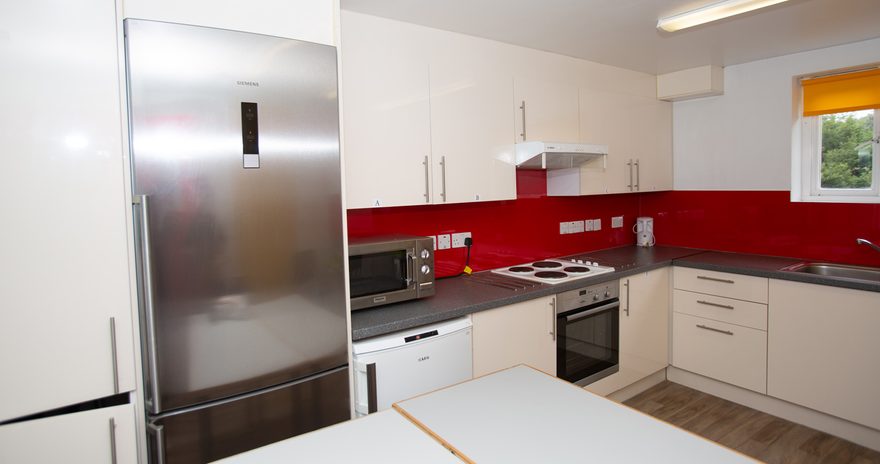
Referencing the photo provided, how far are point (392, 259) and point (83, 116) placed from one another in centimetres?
129

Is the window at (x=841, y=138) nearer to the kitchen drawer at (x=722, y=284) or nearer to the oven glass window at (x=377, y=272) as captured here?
the kitchen drawer at (x=722, y=284)

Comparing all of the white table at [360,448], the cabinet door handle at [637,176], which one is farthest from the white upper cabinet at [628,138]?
the white table at [360,448]

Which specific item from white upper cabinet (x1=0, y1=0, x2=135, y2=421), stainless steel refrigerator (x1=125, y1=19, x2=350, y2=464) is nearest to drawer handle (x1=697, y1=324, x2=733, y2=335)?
stainless steel refrigerator (x1=125, y1=19, x2=350, y2=464)

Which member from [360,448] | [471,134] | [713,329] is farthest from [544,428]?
[713,329]

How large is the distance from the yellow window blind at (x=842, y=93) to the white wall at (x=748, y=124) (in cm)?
8

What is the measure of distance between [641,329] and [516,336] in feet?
3.93

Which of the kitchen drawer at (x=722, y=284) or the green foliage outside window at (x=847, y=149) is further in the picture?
the green foliage outside window at (x=847, y=149)

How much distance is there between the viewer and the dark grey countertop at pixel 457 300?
7.00 ft

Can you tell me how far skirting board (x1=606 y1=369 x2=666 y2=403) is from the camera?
10.9 feet

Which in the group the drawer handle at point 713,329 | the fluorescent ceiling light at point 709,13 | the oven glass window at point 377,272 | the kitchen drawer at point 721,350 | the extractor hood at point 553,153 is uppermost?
the fluorescent ceiling light at point 709,13

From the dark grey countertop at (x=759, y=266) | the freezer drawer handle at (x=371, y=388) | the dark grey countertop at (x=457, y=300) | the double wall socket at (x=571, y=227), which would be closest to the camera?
the freezer drawer handle at (x=371, y=388)

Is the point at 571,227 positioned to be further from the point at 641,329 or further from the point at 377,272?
the point at 377,272

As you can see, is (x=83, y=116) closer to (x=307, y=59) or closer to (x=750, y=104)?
(x=307, y=59)

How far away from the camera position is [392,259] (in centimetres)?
234
